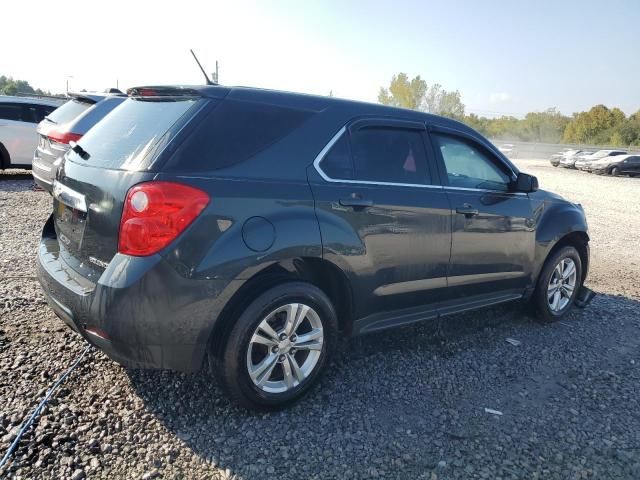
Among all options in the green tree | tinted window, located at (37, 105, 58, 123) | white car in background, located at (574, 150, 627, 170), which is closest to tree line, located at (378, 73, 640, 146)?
the green tree

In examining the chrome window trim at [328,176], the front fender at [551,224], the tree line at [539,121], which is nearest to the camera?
the chrome window trim at [328,176]

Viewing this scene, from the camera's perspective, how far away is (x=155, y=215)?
2.46 m

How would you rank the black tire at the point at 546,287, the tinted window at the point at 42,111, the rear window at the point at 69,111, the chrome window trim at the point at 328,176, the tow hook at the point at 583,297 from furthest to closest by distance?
1. the tinted window at the point at 42,111
2. the rear window at the point at 69,111
3. the tow hook at the point at 583,297
4. the black tire at the point at 546,287
5. the chrome window trim at the point at 328,176

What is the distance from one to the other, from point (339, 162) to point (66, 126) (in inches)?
227

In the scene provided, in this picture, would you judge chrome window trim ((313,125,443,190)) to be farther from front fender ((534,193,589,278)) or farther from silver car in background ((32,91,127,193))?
silver car in background ((32,91,127,193))

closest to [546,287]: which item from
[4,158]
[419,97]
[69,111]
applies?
[69,111]

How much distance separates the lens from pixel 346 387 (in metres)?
3.31

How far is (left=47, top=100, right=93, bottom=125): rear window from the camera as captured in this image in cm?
781

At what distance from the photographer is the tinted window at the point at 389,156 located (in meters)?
3.27

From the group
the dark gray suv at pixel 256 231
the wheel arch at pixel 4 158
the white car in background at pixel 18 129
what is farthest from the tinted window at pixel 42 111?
the dark gray suv at pixel 256 231

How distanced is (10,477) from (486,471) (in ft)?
7.51

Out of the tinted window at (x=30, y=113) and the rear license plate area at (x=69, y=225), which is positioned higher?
the tinted window at (x=30, y=113)

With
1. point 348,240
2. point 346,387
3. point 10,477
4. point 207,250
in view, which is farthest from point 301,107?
point 10,477

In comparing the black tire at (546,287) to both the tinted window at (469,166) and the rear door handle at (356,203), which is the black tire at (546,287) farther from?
the rear door handle at (356,203)
